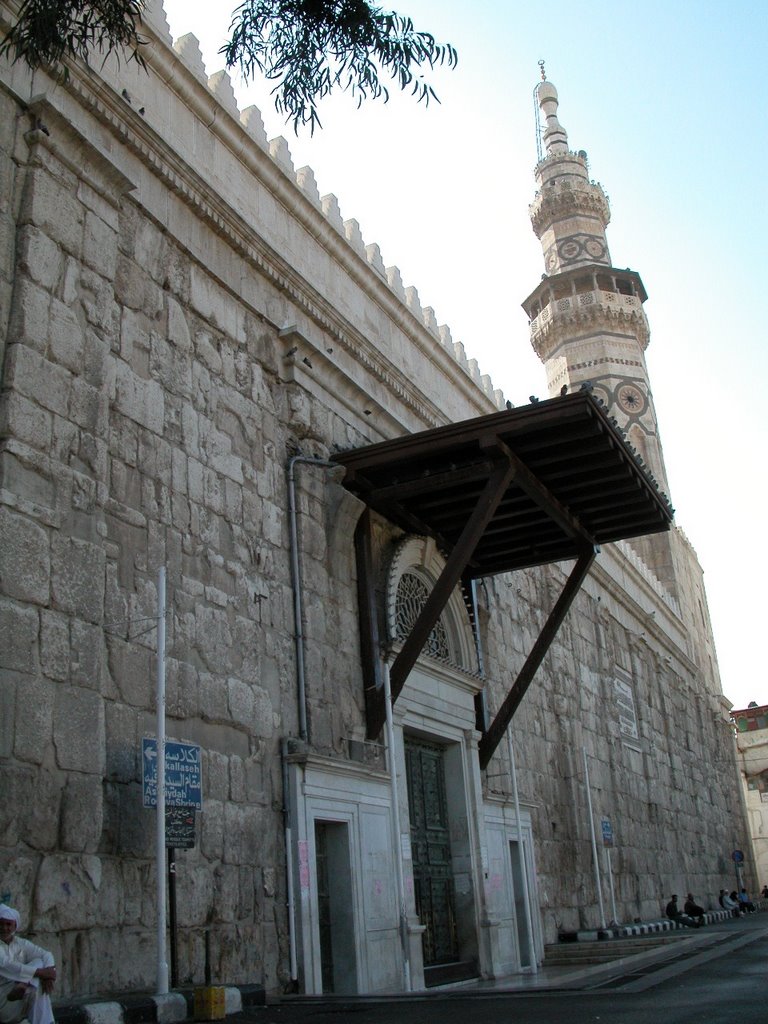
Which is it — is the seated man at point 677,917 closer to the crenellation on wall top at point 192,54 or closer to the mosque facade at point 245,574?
the mosque facade at point 245,574

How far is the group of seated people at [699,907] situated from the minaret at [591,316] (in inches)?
330

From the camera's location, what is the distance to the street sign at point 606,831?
16.2 metres

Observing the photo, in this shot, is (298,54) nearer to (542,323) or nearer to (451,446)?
(451,446)

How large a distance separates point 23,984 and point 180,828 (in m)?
1.84

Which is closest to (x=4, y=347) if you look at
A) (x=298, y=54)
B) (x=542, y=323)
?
(x=298, y=54)

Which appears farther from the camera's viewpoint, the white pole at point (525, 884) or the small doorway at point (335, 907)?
the white pole at point (525, 884)

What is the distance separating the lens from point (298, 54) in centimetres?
623

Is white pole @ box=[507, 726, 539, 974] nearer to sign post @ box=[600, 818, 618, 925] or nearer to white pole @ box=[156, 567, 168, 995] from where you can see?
sign post @ box=[600, 818, 618, 925]

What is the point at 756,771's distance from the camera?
159 feet

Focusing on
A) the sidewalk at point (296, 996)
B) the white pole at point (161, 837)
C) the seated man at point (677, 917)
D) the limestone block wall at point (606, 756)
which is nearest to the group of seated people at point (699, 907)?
the seated man at point (677, 917)

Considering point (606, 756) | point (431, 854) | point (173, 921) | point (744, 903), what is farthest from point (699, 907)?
point (173, 921)

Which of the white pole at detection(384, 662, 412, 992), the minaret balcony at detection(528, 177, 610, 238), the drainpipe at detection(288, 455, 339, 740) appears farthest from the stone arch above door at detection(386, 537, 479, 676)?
the minaret balcony at detection(528, 177, 610, 238)

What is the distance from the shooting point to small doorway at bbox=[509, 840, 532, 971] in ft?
39.7

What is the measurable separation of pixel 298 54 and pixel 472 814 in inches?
314
